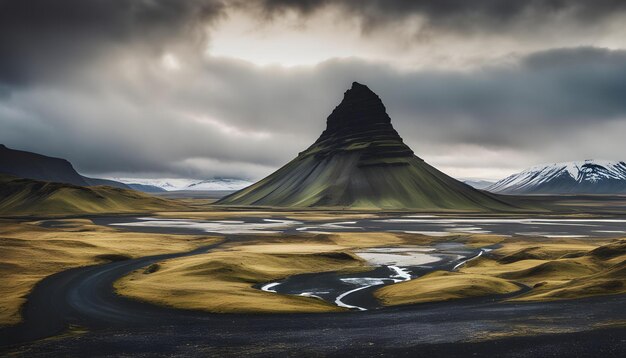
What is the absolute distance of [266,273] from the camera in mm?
79625

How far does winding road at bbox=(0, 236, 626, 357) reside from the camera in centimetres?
3278

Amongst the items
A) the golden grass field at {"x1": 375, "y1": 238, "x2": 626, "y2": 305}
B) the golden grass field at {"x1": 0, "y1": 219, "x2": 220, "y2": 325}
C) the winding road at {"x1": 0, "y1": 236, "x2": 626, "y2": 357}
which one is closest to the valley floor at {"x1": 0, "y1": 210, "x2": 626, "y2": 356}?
the winding road at {"x1": 0, "y1": 236, "x2": 626, "y2": 357}

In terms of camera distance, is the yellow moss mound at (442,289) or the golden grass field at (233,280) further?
the yellow moss mound at (442,289)

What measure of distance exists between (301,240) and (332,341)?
10427 centimetres

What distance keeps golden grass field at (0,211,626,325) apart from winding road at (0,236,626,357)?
12.4 feet

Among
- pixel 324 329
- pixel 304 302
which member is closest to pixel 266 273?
pixel 304 302

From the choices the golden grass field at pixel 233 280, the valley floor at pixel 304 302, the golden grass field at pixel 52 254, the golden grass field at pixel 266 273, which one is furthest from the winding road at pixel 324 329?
the golden grass field at pixel 52 254

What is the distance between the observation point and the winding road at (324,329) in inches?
1291

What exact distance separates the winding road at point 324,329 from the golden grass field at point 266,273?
3794 millimetres

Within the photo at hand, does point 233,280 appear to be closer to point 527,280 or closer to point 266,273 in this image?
point 266,273

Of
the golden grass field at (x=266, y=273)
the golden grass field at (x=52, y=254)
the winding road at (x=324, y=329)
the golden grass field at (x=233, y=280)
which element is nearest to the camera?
the winding road at (x=324, y=329)

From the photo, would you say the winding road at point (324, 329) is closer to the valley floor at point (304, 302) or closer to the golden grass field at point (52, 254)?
the valley floor at point (304, 302)

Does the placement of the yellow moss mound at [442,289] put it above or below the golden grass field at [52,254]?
above

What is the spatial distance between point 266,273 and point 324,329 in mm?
40449
